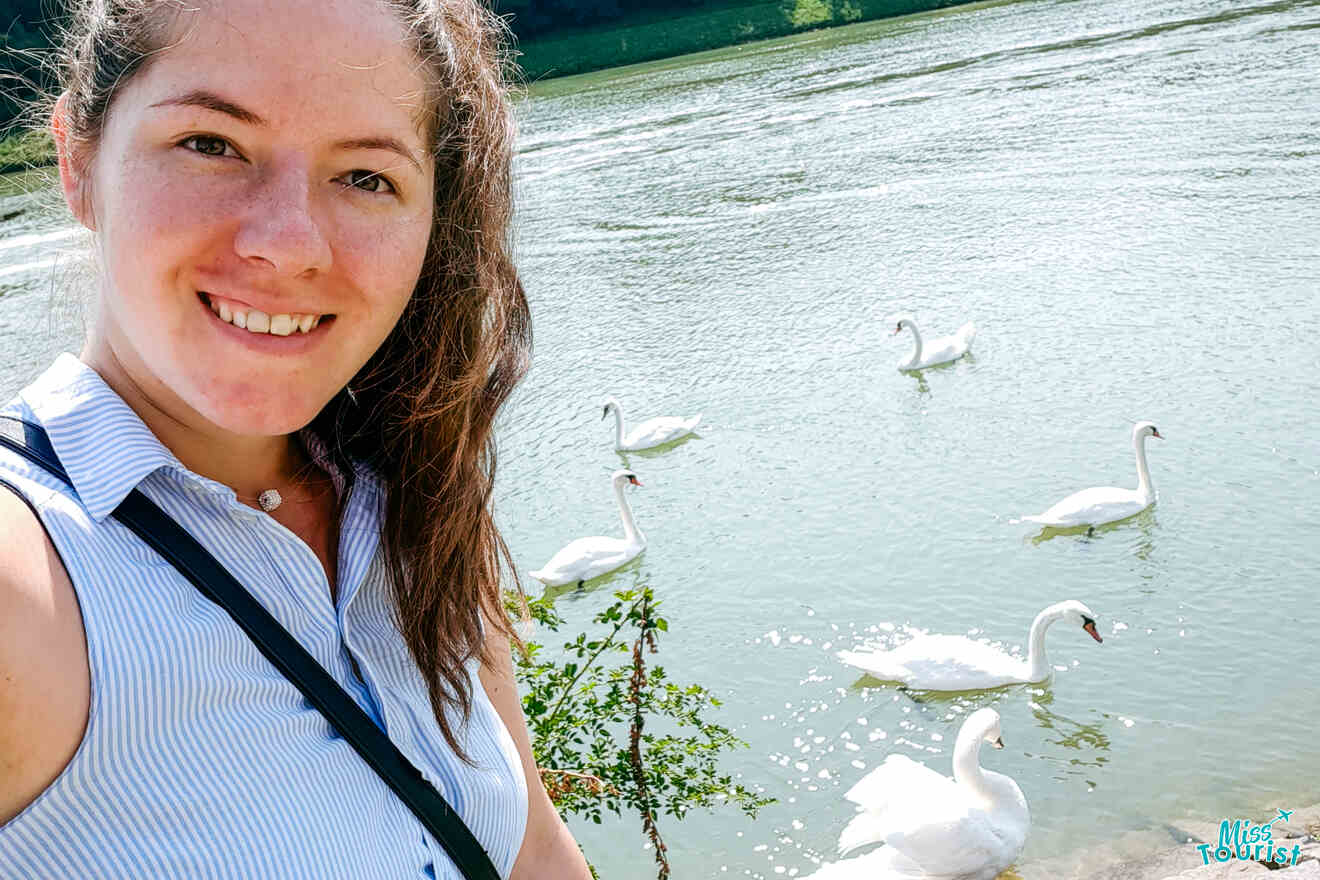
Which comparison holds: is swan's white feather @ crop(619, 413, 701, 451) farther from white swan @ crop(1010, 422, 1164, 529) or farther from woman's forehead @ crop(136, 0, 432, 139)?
woman's forehead @ crop(136, 0, 432, 139)

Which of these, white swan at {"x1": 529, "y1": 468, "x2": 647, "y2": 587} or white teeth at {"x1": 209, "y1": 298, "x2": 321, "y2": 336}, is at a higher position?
white teeth at {"x1": 209, "y1": 298, "x2": 321, "y2": 336}

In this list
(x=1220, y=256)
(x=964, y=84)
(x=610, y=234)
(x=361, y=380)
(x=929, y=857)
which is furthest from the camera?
(x=964, y=84)

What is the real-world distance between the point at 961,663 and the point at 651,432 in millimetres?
3621

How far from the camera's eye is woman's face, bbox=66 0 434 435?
3.62ft

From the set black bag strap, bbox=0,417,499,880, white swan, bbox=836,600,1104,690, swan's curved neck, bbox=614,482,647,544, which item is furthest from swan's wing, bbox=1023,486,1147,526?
black bag strap, bbox=0,417,499,880

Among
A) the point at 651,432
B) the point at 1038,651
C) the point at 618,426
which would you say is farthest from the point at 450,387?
the point at 618,426

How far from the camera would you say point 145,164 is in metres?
1.11

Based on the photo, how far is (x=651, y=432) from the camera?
8969mm

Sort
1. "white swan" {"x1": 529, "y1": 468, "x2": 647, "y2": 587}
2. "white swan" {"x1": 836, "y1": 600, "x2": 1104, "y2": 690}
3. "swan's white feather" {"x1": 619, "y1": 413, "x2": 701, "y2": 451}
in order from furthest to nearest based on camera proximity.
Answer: "swan's white feather" {"x1": 619, "y1": 413, "x2": 701, "y2": 451} → "white swan" {"x1": 529, "y1": 468, "x2": 647, "y2": 587} → "white swan" {"x1": 836, "y1": 600, "x2": 1104, "y2": 690}

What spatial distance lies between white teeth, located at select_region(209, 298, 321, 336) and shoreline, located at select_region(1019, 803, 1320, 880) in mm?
4054

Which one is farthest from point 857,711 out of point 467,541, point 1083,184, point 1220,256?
point 1083,184

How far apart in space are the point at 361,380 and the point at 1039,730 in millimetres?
4856

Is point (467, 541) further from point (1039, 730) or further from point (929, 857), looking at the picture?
point (1039, 730)

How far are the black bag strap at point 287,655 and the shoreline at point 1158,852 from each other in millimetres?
3744
